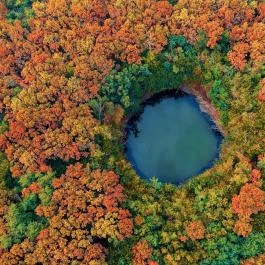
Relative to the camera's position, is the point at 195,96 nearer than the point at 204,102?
No

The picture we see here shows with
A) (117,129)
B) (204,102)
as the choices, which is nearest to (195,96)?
(204,102)

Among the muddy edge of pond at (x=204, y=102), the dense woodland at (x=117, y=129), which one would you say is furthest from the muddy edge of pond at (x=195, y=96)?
the dense woodland at (x=117, y=129)

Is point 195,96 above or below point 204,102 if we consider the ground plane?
above

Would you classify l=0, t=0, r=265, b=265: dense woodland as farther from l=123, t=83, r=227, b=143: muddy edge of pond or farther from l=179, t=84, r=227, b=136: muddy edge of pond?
l=123, t=83, r=227, b=143: muddy edge of pond

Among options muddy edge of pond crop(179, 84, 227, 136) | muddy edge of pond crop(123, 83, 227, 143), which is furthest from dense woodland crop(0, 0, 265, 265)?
muddy edge of pond crop(123, 83, 227, 143)

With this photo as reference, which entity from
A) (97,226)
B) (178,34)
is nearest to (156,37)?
(178,34)

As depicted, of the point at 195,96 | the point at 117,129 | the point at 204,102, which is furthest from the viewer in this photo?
the point at 195,96

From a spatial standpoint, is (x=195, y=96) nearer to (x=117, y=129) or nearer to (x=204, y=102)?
(x=204, y=102)

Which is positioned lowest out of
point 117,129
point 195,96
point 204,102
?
point 117,129
